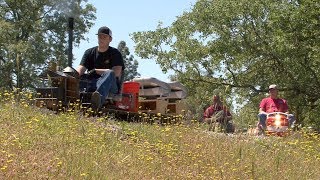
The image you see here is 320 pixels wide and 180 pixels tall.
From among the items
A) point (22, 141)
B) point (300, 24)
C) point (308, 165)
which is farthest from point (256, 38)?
point (22, 141)

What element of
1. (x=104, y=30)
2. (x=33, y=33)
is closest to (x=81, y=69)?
(x=104, y=30)

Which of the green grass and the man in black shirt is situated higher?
the man in black shirt

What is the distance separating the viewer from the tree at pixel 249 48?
75.1ft

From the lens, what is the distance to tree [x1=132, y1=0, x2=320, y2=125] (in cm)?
2289

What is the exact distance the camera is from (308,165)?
24.8 feet

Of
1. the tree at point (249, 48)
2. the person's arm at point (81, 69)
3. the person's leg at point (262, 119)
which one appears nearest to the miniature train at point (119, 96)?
the person's arm at point (81, 69)

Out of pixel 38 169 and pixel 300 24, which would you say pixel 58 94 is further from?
pixel 300 24

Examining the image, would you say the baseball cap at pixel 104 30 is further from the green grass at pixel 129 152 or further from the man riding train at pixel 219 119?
the man riding train at pixel 219 119

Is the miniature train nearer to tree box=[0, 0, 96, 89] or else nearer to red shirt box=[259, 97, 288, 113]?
red shirt box=[259, 97, 288, 113]

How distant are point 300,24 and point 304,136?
13.3 metres

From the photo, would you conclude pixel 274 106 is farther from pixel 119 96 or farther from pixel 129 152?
pixel 129 152

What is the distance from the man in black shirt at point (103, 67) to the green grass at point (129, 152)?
1397 mm

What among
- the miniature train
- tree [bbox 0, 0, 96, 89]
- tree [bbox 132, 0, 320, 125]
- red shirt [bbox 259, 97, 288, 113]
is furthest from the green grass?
tree [bbox 0, 0, 96, 89]

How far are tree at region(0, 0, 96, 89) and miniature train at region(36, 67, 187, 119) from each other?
67.7 ft
